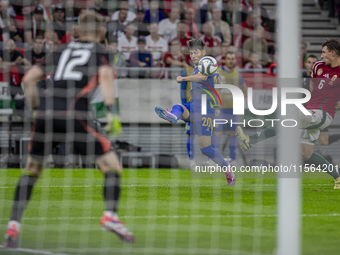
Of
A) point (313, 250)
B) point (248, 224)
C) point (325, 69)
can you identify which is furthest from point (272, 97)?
point (313, 250)

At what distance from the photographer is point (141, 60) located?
39.4 ft

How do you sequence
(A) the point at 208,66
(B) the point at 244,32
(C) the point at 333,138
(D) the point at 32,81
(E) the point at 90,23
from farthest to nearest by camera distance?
(B) the point at 244,32 → (C) the point at 333,138 → (A) the point at 208,66 → (E) the point at 90,23 → (D) the point at 32,81

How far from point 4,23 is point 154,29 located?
3.40 metres

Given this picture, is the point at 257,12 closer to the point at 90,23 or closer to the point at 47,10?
the point at 47,10

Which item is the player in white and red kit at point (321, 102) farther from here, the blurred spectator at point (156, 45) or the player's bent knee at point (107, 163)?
the blurred spectator at point (156, 45)

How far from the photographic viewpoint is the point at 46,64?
441cm

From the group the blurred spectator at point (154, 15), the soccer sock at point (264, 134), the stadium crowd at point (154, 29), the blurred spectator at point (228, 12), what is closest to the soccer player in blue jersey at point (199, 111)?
the soccer sock at point (264, 134)

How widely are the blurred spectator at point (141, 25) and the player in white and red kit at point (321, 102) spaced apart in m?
5.60

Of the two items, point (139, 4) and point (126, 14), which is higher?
point (139, 4)

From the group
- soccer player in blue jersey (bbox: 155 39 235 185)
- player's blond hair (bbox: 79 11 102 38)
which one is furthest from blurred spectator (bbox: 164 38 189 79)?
player's blond hair (bbox: 79 11 102 38)

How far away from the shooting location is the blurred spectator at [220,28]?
12.0 m

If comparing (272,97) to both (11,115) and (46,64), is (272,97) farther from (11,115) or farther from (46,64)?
(46,64)

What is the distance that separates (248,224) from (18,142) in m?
7.33

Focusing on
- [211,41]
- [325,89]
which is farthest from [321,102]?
[211,41]
